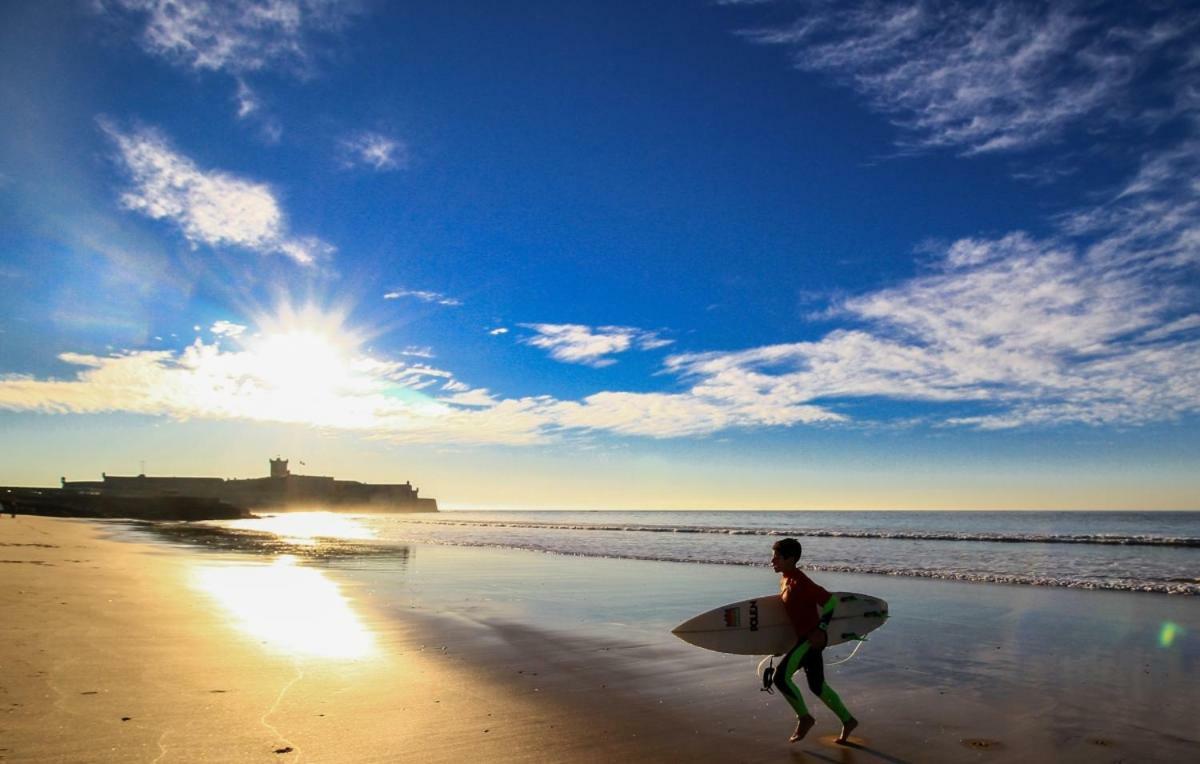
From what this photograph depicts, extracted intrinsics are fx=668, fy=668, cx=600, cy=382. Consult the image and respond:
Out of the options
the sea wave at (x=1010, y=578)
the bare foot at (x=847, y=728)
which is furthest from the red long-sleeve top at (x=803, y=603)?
the sea wave at (x=1010, y=578)

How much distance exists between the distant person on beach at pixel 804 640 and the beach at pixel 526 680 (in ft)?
1.00

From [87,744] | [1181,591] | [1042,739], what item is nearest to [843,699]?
[1042,739]

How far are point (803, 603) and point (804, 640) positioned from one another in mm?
357

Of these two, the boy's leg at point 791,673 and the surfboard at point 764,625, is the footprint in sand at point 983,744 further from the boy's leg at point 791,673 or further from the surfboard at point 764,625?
the boy's leg at point 791,673

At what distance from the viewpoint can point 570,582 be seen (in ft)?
68.5

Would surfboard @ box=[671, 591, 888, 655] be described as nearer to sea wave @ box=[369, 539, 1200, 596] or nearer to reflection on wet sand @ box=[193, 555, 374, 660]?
reflection on wet sand @ box=[193, 555, 374, 660]

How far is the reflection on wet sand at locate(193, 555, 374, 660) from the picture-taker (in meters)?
10.5

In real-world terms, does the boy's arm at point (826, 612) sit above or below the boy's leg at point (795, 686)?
above

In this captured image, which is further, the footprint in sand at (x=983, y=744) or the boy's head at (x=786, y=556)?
the boy's head at (x=786, y=556)

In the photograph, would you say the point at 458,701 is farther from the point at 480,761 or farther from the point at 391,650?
the point at 391,650

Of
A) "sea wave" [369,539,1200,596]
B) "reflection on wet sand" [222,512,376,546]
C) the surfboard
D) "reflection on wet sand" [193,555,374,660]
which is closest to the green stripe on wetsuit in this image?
the surfboard

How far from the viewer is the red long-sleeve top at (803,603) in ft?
22.0

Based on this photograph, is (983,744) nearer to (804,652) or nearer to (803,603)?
(804,652)

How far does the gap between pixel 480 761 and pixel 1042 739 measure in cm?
567
